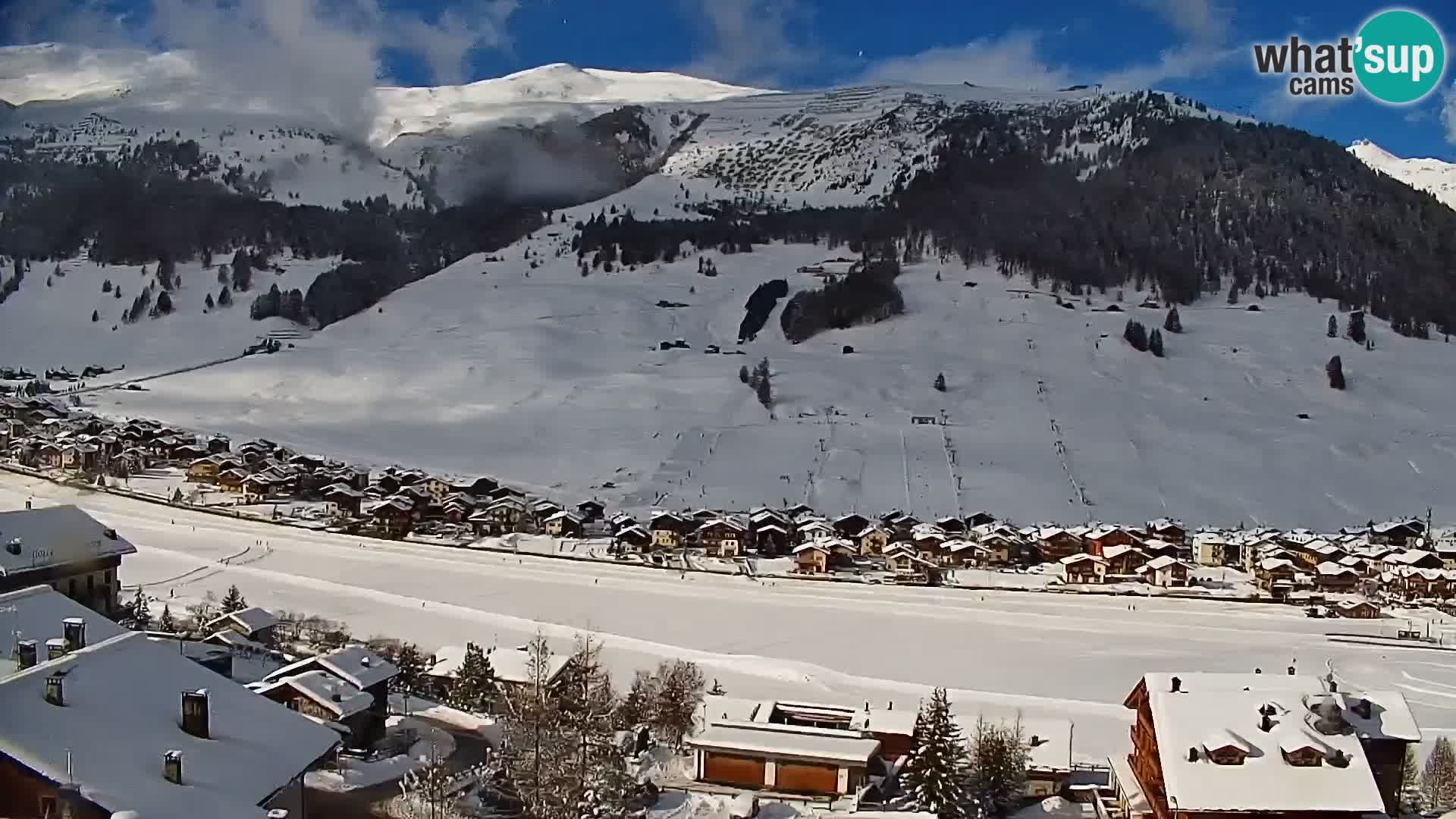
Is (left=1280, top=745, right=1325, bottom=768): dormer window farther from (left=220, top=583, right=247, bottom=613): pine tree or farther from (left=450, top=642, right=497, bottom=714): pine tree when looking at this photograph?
(left=220, top=583, right=247, bottom=613): pine tree

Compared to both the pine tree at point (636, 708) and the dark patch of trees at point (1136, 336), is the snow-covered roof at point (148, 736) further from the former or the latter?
the dark patch of trees at point (1136, 336)

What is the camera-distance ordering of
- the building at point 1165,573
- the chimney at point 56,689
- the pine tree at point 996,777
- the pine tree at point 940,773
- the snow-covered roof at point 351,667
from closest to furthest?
the chimney at point 56,689 → the pine tree at point 940,773 → the pine tree at point 996,777 → the snow-covered roof at point 351,667 → the building at point 1165,573

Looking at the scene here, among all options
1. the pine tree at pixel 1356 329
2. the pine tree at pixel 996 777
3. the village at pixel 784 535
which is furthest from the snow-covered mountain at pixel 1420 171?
the pine tree at pixel 996 777

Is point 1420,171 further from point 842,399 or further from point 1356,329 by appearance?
point 842,399

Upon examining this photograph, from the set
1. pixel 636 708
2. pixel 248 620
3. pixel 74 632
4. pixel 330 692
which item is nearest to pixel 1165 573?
pixel 636 708

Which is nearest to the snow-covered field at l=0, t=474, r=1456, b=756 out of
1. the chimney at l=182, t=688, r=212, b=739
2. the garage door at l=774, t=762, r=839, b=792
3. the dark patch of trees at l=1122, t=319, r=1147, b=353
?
the garage door at l=774, t=762, r=839, b=792

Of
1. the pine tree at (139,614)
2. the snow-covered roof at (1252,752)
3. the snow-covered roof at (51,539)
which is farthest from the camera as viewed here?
the pine tree at (139,614)

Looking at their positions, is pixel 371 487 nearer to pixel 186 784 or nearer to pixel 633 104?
pixel 186 784
